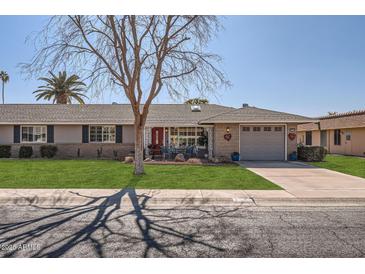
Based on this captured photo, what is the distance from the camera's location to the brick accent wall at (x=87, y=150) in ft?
69.1

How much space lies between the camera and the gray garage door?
19.0 metres

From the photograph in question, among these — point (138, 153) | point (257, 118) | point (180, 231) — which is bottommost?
point (180, 231)

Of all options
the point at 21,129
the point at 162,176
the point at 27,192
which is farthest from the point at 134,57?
the point at 21,129

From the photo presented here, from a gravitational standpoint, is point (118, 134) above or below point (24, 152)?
above

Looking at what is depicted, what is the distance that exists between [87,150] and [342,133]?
79.9 feet

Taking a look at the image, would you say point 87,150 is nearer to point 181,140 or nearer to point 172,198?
point 181,140

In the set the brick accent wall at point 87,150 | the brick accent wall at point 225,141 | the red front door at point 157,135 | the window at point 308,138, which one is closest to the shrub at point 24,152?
the brick accent wall at point 87,150

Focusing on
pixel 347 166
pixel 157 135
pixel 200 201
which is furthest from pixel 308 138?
pixel 200 201

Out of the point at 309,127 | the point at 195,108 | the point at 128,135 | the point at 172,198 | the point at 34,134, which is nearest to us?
the point at 172,198

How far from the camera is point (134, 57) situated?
12102 millimetres

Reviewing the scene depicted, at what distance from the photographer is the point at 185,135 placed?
70.8ft

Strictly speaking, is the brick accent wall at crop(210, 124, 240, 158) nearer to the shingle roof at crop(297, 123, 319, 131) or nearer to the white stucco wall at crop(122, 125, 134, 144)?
the white stucco wall at crop(122, 125, 134, 144)

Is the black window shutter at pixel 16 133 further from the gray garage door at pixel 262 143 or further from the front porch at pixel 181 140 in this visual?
the gray garage door at pixel 262 143
